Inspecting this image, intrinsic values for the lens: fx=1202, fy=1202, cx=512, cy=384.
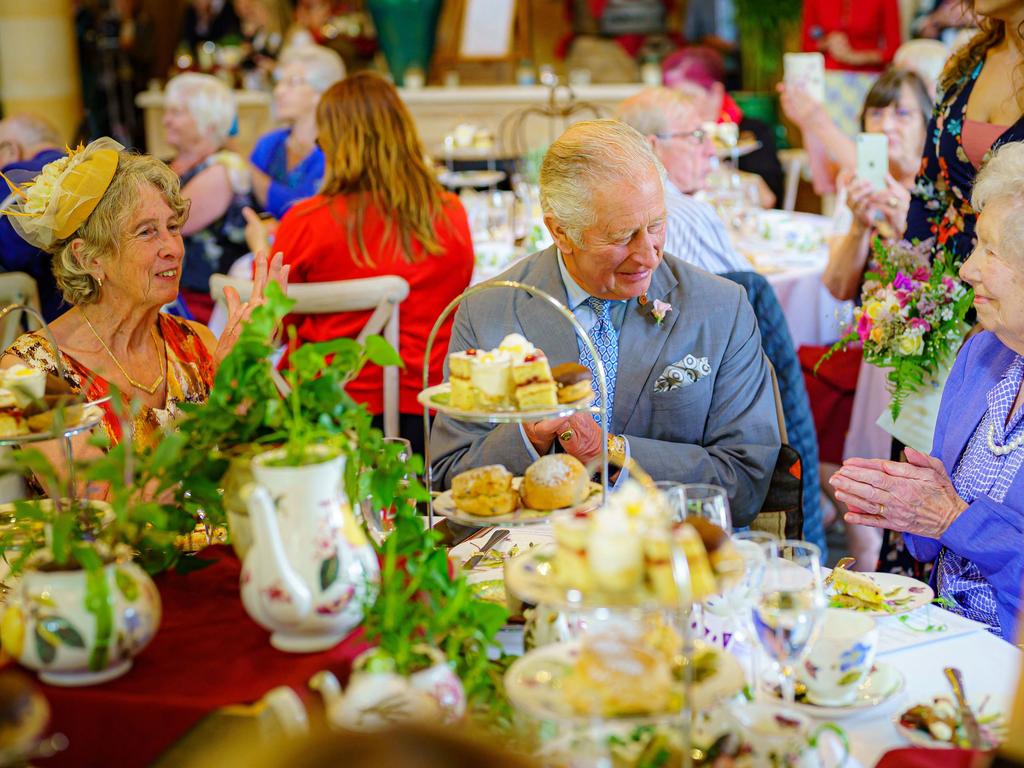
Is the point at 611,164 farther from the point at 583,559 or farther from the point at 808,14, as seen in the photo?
the point at 808,14

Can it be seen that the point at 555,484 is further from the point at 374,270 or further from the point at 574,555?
the point at 374,270

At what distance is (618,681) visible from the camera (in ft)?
4.16

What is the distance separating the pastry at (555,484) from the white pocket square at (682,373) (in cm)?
82

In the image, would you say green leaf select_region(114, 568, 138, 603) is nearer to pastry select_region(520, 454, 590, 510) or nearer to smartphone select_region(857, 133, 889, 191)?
pastry select_region(520, 454, 590, 510)

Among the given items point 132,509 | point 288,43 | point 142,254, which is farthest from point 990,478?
point 288,43

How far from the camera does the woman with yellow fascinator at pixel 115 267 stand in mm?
2531

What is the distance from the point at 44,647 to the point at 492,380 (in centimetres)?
69

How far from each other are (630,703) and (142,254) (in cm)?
176

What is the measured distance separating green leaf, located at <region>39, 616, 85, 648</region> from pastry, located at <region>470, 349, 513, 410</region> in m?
0.64

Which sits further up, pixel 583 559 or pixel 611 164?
pixel 611 164

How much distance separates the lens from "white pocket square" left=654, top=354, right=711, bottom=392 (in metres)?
2.57

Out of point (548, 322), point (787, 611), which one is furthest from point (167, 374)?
point (787, 611)

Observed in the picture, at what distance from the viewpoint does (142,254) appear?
262cm

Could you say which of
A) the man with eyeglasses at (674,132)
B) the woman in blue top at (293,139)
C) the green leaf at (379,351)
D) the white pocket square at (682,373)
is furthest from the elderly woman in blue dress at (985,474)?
the woman in blue top at (293,139)
